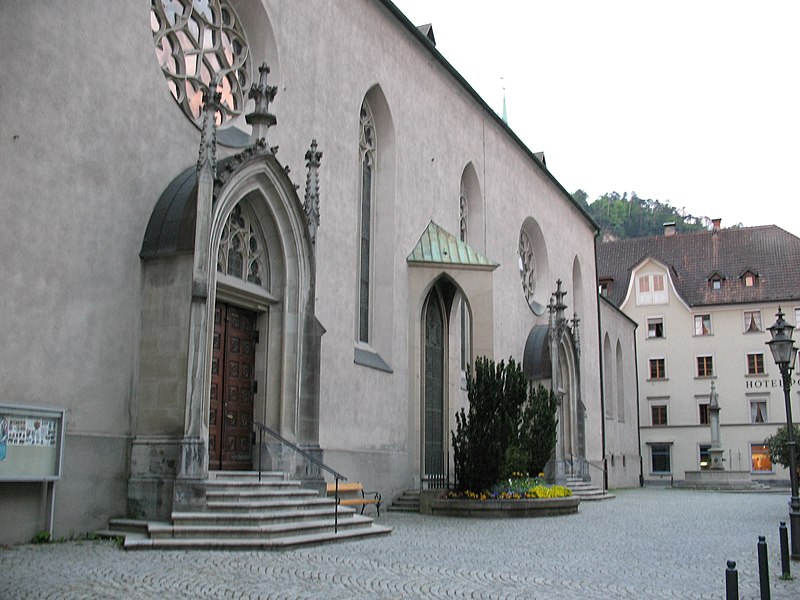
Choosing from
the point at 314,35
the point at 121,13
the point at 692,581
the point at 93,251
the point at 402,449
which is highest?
the point at 314,35

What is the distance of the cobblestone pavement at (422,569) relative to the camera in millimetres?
9141

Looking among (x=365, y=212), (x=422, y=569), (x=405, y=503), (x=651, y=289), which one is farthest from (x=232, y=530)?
(x=651, y=289)

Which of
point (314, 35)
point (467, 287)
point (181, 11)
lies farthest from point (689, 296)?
point (181, 11)

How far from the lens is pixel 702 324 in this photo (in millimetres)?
59594

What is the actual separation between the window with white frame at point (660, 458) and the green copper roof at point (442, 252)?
132 ft

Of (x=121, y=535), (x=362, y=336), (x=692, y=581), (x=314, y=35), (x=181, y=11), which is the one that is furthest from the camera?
(x=362, y=336)

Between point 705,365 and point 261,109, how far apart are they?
49.7 metres

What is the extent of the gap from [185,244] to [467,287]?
1080 cm

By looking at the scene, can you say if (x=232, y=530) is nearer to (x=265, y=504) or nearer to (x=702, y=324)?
(x=265, y=504)

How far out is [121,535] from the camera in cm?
1241

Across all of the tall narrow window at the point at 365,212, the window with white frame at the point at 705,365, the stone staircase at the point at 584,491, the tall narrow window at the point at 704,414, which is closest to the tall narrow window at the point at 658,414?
the tall narrow window at the point at 704,414

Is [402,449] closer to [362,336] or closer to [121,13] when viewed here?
[362,336]

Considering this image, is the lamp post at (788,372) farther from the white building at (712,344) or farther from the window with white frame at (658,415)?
the window with white frame at (658,415)

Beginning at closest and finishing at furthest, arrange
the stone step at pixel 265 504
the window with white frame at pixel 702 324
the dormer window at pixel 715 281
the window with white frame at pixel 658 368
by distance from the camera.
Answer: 1. the stone step at pixel 265 504
2. the window with white frame at pixel 702 324
3. the dormer window at pixel 715 281
4. the window with white frame at pixel 658 368
